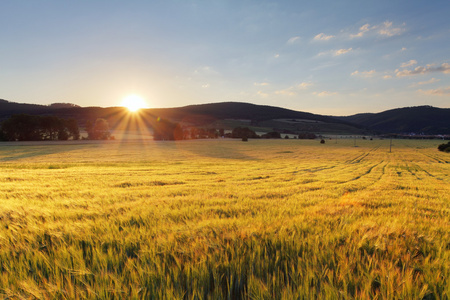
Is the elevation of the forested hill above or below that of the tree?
above

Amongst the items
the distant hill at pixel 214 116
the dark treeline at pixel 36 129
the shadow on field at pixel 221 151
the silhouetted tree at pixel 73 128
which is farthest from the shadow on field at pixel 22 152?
the distant hill at pixel 214 116

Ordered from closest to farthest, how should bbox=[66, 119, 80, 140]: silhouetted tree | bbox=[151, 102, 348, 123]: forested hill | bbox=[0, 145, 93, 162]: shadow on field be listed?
bbox=[0, 145, 93, 162]: shadow on field, bbox=[66, 119, 80, 140]: silhouetted tree, bbox=[151, 102, 348, 123]: forested hill

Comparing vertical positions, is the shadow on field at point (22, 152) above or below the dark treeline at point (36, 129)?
below

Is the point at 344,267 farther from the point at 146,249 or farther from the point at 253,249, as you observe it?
the point at 146,249

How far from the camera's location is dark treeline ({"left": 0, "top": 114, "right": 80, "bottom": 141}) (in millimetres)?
71312

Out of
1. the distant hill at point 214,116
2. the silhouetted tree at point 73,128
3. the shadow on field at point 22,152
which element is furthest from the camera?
the distant hill at point 214,116

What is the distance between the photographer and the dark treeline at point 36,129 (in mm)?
71312

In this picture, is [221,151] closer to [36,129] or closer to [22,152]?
[22,152]

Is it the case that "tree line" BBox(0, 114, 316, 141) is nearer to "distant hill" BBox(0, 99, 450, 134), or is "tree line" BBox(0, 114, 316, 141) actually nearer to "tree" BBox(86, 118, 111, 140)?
"tree" BBox(86, 118, 111, 140)

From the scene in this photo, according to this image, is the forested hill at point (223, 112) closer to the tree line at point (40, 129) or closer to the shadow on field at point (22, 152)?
the tree line at point (40, 129)

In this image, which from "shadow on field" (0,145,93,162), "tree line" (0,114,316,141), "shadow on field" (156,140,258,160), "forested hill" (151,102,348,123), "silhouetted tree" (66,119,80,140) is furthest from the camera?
"forested hill" (151,102,348,123)

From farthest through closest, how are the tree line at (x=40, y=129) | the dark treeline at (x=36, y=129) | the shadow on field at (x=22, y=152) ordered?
the tree line at (x=40, y=129) → the dark treeline at (x=36, y=129) → the shadow on field at (x=22, y=152)

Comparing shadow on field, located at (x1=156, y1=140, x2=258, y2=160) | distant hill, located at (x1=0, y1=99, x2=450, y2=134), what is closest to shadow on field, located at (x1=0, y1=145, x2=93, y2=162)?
shadow on field, located at (x1=156, y1=140, x2=258, y2=160)

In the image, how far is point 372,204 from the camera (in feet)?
15.3
